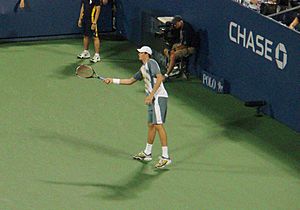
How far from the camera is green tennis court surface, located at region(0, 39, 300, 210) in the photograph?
13453mm

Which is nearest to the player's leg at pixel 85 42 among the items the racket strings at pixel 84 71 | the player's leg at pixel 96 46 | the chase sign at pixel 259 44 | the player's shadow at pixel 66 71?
the player's leg at pixel 96 46

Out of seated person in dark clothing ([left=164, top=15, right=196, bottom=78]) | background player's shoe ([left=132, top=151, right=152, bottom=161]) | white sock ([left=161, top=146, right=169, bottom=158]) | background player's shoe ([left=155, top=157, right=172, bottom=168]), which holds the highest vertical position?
seated person in dark clothing ([left=164, top=15, right=196, bottom=78])

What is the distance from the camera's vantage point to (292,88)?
1648 cm

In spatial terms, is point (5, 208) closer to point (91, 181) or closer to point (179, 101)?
point (91, 181)

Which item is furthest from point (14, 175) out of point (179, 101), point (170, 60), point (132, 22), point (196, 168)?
point (132, 22)

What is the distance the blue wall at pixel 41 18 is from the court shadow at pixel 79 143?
7.50m

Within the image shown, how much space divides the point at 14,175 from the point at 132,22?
9.86 metres

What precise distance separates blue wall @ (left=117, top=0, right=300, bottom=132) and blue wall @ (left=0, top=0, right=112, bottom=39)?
3303 millimetres

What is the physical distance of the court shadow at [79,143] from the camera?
50.3ft

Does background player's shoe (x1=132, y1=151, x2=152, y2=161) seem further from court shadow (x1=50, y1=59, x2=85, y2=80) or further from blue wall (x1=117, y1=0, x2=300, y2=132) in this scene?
court shadow (x1=50, y1=59, x2=85, y2=80)

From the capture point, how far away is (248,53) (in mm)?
17938

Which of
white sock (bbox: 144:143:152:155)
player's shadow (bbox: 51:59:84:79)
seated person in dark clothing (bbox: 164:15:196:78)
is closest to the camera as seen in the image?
white sock (bbox: 144:143:152:155)

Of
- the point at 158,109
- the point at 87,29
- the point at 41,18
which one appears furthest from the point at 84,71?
the point at 41,18

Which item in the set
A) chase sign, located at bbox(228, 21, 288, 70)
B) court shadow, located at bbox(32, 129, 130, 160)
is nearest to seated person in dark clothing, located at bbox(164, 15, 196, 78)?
chase sign, located at bbox(228, 21, 288, 70)
